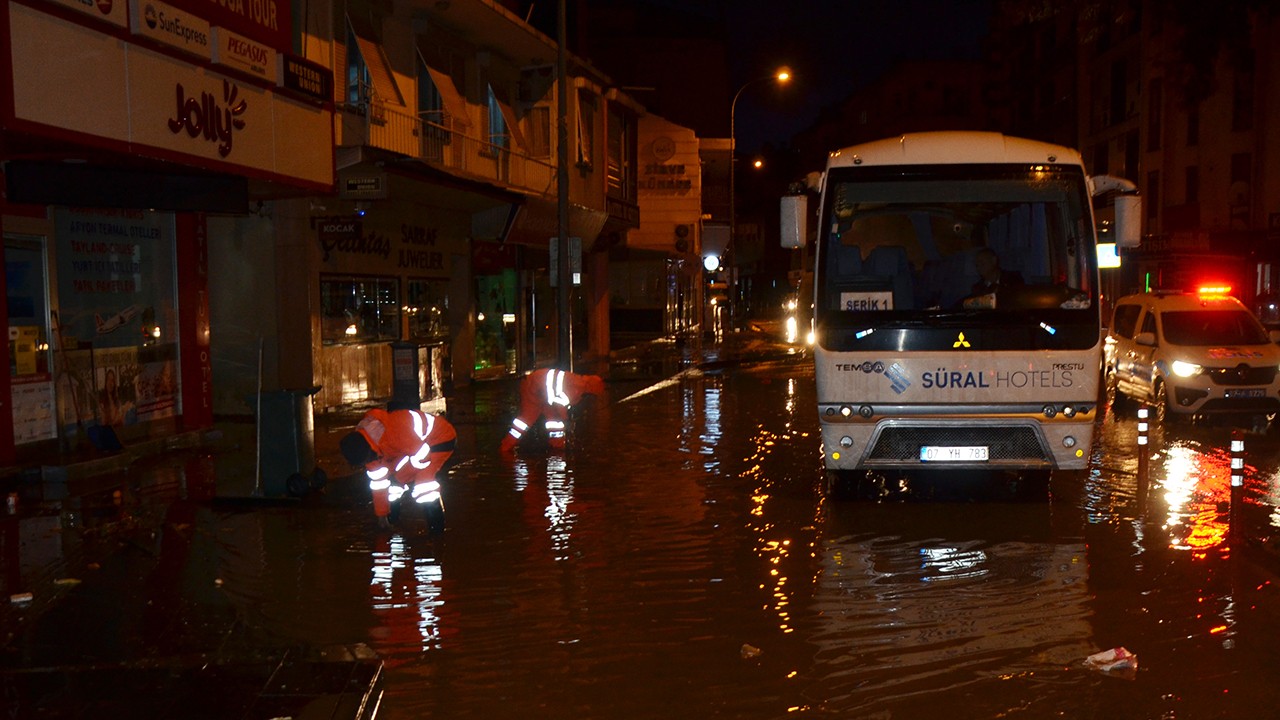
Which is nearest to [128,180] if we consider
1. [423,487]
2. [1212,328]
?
[423,487]

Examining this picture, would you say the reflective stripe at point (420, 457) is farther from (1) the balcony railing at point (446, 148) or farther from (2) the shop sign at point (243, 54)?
(1) the balcony railing at point (446, 148)

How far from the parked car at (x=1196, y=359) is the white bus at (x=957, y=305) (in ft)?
21.1

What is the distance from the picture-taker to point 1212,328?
16906 mm

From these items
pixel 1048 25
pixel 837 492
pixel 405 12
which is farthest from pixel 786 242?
pixel 1048 25

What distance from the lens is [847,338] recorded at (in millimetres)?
10070

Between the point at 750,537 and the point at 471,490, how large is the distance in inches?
138

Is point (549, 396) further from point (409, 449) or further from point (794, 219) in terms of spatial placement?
point (409, 449)

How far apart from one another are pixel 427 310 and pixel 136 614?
16006 millimetres

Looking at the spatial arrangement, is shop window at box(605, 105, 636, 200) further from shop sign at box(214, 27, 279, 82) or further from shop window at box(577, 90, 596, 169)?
shop sign at box(214, 27, 279, 82)

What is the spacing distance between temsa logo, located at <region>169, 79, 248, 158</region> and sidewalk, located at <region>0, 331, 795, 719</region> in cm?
360

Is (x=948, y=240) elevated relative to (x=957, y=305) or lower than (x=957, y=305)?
elevated

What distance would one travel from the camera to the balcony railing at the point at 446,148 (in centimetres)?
1895

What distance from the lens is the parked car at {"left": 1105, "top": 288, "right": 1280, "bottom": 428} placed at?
15.7m

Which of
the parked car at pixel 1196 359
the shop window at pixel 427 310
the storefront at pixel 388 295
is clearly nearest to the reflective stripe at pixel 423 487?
the storefront at pixel 388 295
